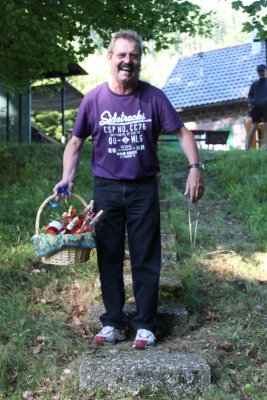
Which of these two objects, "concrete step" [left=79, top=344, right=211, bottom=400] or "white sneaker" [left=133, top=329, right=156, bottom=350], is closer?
"concrete step" [left=79, top=344, right=211, bottom=400]

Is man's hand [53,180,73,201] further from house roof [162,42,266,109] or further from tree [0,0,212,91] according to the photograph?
house roof [162,42,266,109]

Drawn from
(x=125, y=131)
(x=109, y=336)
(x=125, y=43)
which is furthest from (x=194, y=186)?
(x=109, y=336)

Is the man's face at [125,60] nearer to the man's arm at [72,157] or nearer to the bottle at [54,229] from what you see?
the man's arm at [72,157]

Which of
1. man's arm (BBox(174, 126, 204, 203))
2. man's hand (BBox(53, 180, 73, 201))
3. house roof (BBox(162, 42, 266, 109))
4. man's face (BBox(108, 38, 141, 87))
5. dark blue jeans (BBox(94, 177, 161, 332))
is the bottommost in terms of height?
dark blue jeans (BBox(94, 177, 161, 332))

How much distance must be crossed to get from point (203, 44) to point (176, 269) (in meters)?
78.7

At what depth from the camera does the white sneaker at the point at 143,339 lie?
3818 mm

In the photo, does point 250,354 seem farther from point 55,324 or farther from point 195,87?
point 195,87

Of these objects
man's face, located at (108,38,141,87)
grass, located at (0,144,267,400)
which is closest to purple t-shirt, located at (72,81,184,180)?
man's face, located at (108,38,141,87)

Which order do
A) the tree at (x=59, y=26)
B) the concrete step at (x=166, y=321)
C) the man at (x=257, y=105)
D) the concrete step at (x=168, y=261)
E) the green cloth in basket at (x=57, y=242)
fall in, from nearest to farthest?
the green cloth in basket at (x=57, y=242) → the concrete step at (x=166, y=321) → the concrete step at (x=168, y=261) → the tree at (x=59, y=26) → the man at (x=257, y=105)

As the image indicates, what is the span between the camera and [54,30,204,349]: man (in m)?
3.77

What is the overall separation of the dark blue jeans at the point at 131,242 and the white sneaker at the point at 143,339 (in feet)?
0.19

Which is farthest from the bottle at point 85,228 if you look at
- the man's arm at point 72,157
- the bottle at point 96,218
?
the man's arm at point 72,157

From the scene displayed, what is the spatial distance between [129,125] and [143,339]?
143cm

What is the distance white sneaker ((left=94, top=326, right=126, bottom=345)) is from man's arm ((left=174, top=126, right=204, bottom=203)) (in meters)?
1.08
